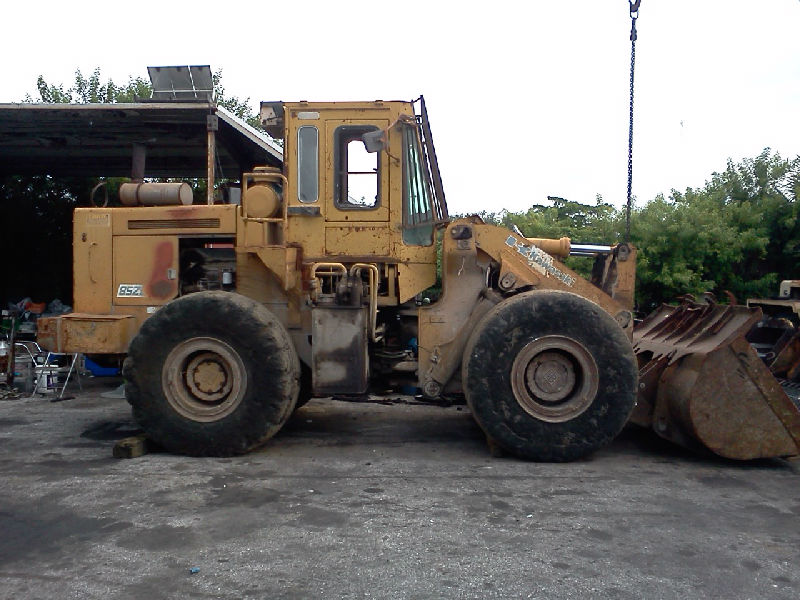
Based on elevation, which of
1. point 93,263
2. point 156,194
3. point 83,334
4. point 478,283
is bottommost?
point 83,334

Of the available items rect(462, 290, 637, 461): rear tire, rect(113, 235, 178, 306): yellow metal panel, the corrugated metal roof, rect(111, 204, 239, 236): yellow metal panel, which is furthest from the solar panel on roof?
rect(462, 290, 637, 461): rear tire

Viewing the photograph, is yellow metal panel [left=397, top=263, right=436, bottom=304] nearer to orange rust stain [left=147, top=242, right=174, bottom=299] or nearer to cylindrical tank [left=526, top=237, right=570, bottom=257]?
cylindrical tank [left=526, top=237, right=570, bottom=257]

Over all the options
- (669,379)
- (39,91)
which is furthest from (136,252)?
(39,91)

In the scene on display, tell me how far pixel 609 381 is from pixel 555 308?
2.51ft

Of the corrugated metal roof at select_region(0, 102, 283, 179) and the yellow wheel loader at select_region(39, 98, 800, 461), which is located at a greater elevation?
the corrugated metal roof at select_region(0, 102, 283, 179)

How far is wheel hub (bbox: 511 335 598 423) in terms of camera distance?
641 centimetres

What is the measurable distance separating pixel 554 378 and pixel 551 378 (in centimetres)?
3

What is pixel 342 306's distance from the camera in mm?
6789

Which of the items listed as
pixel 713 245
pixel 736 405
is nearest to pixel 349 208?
pixel 736 405

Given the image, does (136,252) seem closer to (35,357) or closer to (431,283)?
(431,283)

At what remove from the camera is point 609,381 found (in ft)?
20.9

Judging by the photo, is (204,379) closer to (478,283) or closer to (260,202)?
(260,202)

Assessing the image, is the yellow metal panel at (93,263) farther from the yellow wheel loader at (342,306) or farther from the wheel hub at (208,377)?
the wheel hub at (208,377)

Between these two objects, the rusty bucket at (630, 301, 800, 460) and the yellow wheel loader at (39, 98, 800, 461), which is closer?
the rusty bucket at (630, 301, 800, 460)
